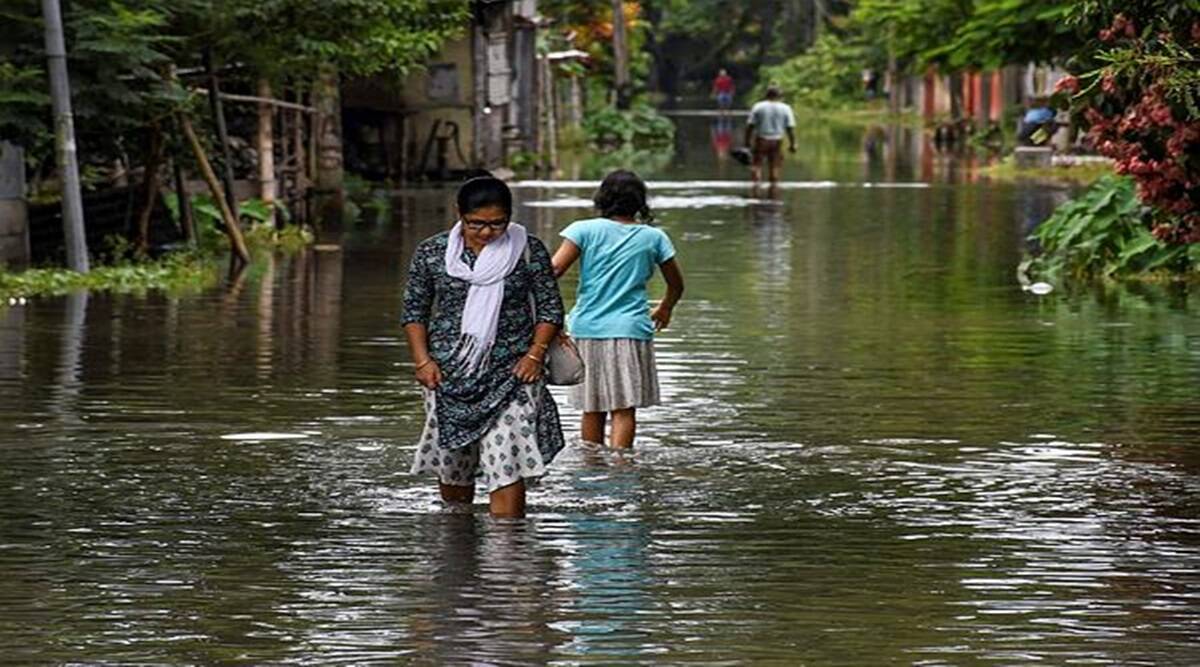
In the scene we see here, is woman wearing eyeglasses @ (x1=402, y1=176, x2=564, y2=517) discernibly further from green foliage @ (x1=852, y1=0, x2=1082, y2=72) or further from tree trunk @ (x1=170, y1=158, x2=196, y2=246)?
green foliage @ (x1=852, y1=0, x2=1082, y2=72)

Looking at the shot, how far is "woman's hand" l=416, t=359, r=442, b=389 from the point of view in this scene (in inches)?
425

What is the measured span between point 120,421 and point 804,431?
11.3 feet

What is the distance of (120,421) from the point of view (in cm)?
1435

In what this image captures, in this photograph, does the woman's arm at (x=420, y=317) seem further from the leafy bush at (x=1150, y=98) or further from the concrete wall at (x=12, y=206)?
the concrete wall at (x=12, y=206)

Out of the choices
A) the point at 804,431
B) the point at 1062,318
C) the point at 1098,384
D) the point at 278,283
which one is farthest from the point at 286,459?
the point at 278,283

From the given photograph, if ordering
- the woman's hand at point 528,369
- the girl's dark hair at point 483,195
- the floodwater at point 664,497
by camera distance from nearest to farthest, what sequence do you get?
the floodwater at point 664,497 → the girl's dark hair at point 483,195 → the woman's hand at point 528,369

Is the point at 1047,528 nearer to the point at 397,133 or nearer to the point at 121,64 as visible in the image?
the point at 121,64

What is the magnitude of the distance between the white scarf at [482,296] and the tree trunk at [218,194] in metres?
14.5

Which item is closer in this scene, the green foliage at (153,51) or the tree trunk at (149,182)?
the green foliage at (153,51)

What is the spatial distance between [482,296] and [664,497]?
1.50 metres

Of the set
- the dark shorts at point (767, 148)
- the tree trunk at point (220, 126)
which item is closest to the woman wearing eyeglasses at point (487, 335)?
the tree trunk at point (220, 126)

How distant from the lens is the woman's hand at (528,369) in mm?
10828

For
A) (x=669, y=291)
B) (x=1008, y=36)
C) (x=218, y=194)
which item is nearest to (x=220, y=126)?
(x=218, y=194)

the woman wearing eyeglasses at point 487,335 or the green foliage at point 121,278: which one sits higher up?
the woman wearing eyeglasses at point 487,335
